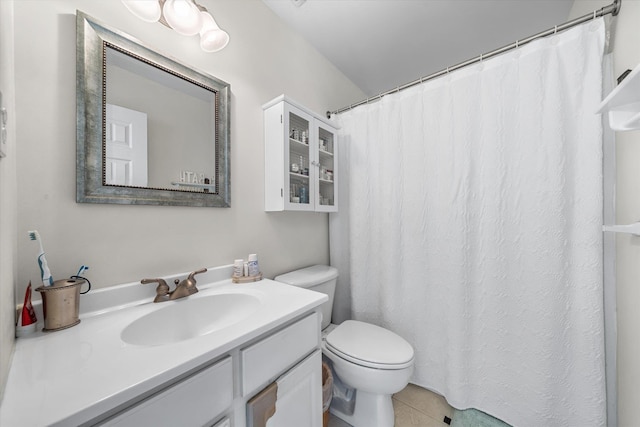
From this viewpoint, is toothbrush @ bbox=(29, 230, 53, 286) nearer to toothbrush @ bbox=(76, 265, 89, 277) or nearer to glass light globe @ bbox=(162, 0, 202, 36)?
toothbrush @ bbox=(76, 265, 89, 277)

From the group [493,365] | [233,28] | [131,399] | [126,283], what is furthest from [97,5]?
[493,365]

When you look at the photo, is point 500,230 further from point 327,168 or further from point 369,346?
point 327,168

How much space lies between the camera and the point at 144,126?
90 cm

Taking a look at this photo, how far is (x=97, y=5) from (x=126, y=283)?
98 centimetres

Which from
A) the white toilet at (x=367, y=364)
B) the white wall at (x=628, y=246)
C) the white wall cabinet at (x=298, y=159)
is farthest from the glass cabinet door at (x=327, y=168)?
the white wall at (x=628, y=246)

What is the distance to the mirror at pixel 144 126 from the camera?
2.52ft

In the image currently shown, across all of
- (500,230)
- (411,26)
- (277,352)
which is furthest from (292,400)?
(411,26)

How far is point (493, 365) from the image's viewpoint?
3.81 ft

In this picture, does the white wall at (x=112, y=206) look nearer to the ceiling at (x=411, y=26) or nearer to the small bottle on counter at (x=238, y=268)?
the small bottle on counter at (x=238, y=268)

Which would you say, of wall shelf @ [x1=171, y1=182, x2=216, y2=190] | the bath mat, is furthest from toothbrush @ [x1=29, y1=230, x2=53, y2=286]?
the bath mat

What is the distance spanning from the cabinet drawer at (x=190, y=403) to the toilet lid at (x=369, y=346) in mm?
656

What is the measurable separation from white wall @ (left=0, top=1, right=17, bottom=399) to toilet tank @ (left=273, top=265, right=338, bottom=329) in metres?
0.90

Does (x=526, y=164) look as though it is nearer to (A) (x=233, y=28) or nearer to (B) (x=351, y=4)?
(B) (x=351, y=4)

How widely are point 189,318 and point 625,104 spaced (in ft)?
5.16
